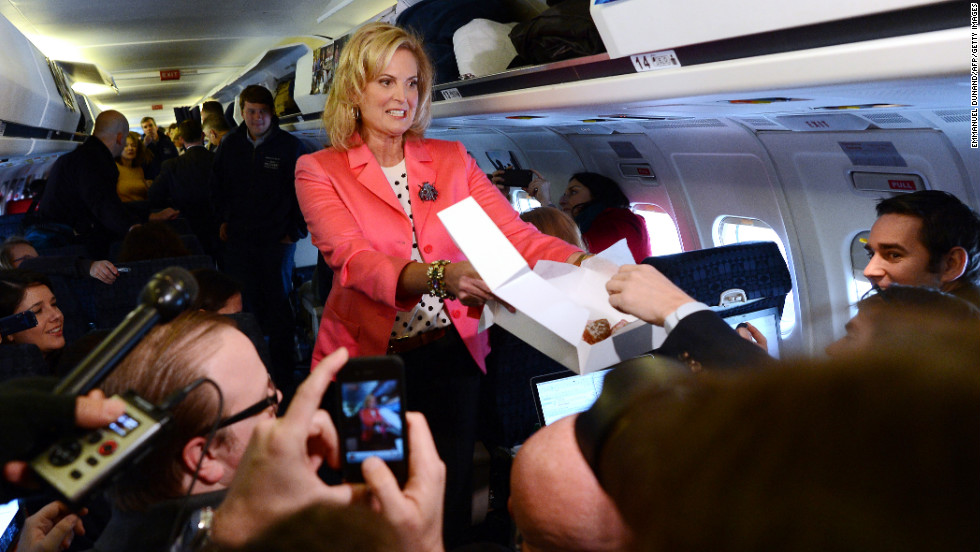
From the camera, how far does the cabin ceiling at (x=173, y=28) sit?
5.54 meters

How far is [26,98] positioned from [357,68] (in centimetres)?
389

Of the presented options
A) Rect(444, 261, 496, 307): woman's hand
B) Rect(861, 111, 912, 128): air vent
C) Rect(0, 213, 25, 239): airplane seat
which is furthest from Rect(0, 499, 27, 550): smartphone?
Rect(0, 213, 25, 239): airplane seat

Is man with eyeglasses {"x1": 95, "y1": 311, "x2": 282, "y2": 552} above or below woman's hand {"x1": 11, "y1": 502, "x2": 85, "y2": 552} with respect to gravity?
above

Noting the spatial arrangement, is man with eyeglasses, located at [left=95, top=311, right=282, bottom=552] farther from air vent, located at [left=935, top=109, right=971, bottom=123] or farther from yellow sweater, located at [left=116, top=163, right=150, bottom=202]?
yellow sweater, located at [left=116, top=163, right=150, bottom=202]

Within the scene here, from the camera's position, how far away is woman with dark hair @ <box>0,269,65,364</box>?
9.76 feet

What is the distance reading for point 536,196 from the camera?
15.8ft

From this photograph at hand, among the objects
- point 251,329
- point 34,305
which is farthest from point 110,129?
point 251,329

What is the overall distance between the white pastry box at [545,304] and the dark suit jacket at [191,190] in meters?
5.82

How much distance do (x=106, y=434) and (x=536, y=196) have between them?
4042 mm

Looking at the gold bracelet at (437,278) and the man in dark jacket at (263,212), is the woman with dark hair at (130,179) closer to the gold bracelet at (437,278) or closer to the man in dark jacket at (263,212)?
the man in dark jacket at (263,212)

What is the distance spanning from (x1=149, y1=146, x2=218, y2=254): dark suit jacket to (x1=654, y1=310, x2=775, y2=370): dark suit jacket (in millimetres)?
6516

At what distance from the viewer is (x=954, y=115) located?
2.39 m

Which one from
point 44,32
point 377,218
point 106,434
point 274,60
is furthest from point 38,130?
point 106,434

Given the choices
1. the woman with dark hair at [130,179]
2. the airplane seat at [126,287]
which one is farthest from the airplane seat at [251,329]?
the woman with dark hair at [130,179]
